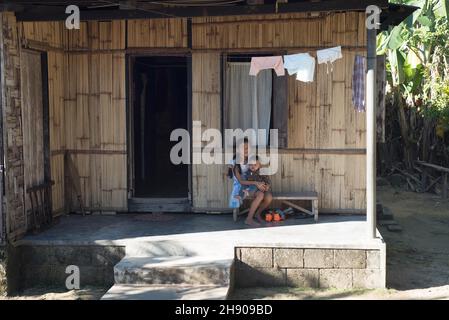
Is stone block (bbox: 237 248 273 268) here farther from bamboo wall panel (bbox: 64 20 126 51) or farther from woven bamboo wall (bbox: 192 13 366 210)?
bamboo wall panel (bbox: 64 20 126 51)

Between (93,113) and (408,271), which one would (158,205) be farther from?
(408,271)

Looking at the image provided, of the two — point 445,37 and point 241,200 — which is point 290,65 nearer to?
point 241,200

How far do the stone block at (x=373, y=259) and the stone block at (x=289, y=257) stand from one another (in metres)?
0.79

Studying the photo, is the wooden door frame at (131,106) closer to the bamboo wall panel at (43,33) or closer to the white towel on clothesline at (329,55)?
the bamboo wall panel at (43,33)

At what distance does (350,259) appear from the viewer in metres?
7.12

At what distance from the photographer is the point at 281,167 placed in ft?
29.5

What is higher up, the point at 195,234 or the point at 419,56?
the point at 419,56

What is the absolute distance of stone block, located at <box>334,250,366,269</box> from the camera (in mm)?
7109

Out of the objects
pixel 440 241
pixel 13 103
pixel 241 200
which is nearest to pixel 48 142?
pixel 13 103

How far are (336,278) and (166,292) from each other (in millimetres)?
2113

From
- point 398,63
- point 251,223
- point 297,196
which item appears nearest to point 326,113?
point 297,196

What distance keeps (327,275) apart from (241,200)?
5.81 feet

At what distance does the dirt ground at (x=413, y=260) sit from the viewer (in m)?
6.98
